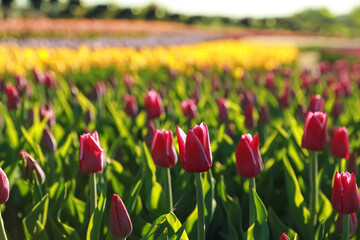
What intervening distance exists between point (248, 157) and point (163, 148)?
31cm

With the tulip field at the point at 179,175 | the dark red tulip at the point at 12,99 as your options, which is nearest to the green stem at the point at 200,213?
the tulip field at the point at 179,175

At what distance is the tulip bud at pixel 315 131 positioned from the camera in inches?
69.8

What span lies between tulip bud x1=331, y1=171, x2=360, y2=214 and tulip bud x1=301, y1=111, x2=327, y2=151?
0.34m

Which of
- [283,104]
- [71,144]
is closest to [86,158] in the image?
[71,144]

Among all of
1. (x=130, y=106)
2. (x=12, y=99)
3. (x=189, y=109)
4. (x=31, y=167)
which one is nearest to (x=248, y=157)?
(x=31, y=167)

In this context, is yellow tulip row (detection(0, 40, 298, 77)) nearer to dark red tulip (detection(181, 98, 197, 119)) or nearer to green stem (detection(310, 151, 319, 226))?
dark red tulip (detection(181, 98, 197, 119))

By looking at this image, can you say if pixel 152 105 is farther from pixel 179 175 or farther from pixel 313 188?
pixel 313 188

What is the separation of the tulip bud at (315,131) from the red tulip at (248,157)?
0.30m

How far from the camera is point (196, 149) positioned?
142cm

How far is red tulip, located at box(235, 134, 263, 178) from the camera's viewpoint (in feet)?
5.13

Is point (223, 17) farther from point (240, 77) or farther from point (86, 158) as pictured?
point (86, 158)

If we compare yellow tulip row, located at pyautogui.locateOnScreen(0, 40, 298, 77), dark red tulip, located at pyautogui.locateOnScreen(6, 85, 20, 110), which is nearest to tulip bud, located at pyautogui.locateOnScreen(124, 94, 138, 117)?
dark red tulip, located at pyautogui.locateOnScreen(6, 85, 20, 110)

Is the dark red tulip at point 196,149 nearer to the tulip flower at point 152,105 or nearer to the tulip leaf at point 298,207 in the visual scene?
the tulip leaf at point 298,207

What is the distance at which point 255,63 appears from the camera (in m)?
7.77
